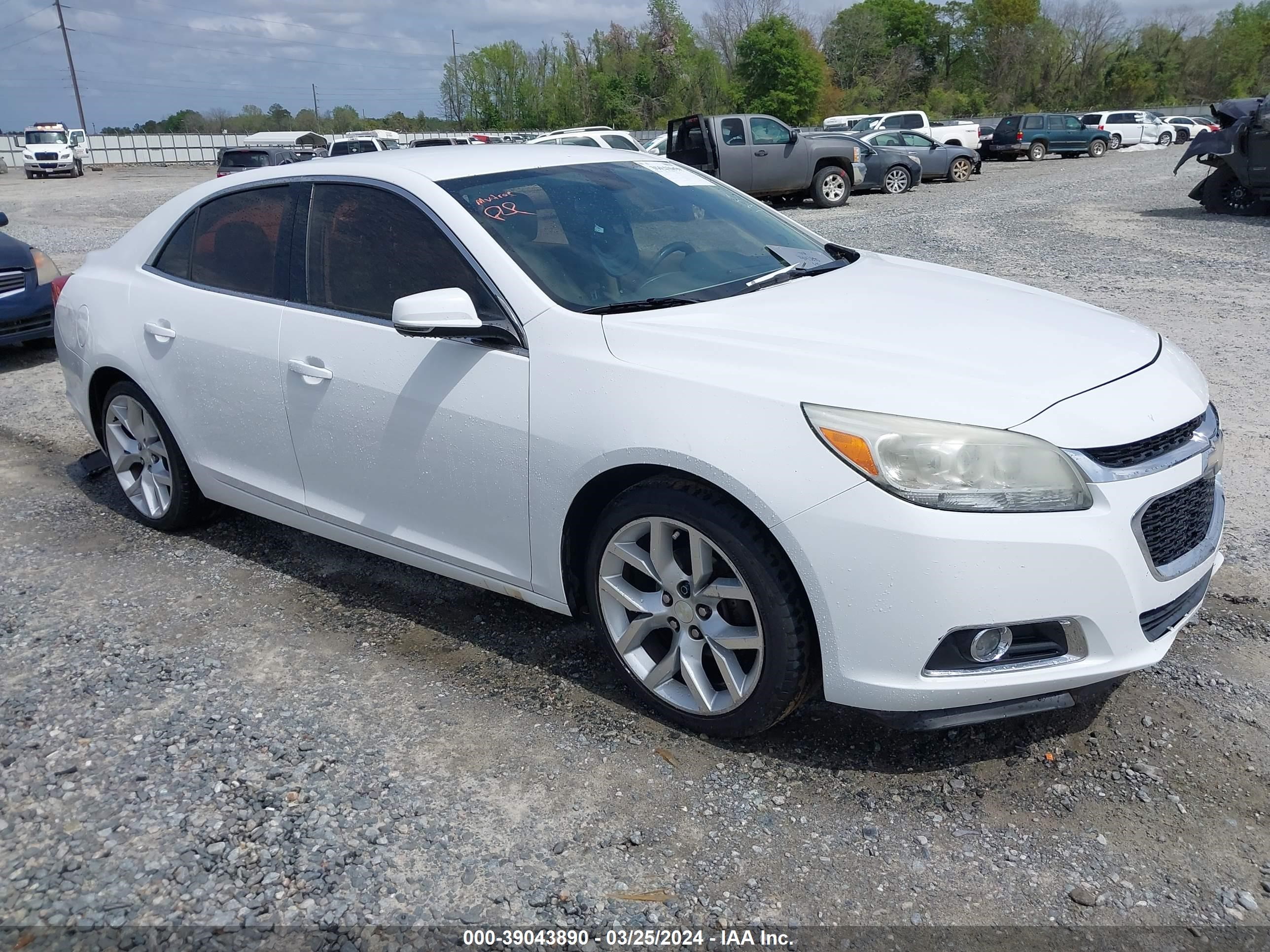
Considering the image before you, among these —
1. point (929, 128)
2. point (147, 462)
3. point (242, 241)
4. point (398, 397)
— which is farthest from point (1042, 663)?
point (929, 128)

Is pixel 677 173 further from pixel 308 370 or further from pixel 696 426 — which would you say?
pixel 696 426

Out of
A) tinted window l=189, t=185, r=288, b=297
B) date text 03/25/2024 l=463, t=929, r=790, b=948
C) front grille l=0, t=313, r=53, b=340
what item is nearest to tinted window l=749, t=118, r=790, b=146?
front grille l=0, t=313, r=53, b=340

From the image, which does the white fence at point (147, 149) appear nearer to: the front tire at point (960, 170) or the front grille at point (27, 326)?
the front tire at point (960, 170)

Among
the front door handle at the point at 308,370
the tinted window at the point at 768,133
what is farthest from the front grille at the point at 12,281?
the tinted window at the point at 768,133

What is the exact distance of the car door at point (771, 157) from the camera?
61.2 feet

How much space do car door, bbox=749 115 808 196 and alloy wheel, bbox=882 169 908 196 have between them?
13.8ft

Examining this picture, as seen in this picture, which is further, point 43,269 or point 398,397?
point 43,269

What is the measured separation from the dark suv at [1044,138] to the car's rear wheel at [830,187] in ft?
59.1

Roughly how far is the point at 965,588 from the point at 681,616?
852mm

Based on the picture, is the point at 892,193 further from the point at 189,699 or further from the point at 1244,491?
the point at 189,699

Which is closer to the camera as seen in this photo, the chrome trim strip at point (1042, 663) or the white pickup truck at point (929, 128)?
the chrome trim strip at point (1042, 663)

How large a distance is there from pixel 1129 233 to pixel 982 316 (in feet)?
41.2

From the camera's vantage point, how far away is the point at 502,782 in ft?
9.47

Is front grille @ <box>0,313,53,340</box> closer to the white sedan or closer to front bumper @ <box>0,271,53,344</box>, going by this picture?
front bumper @ <box>0,271,53,344</box>
